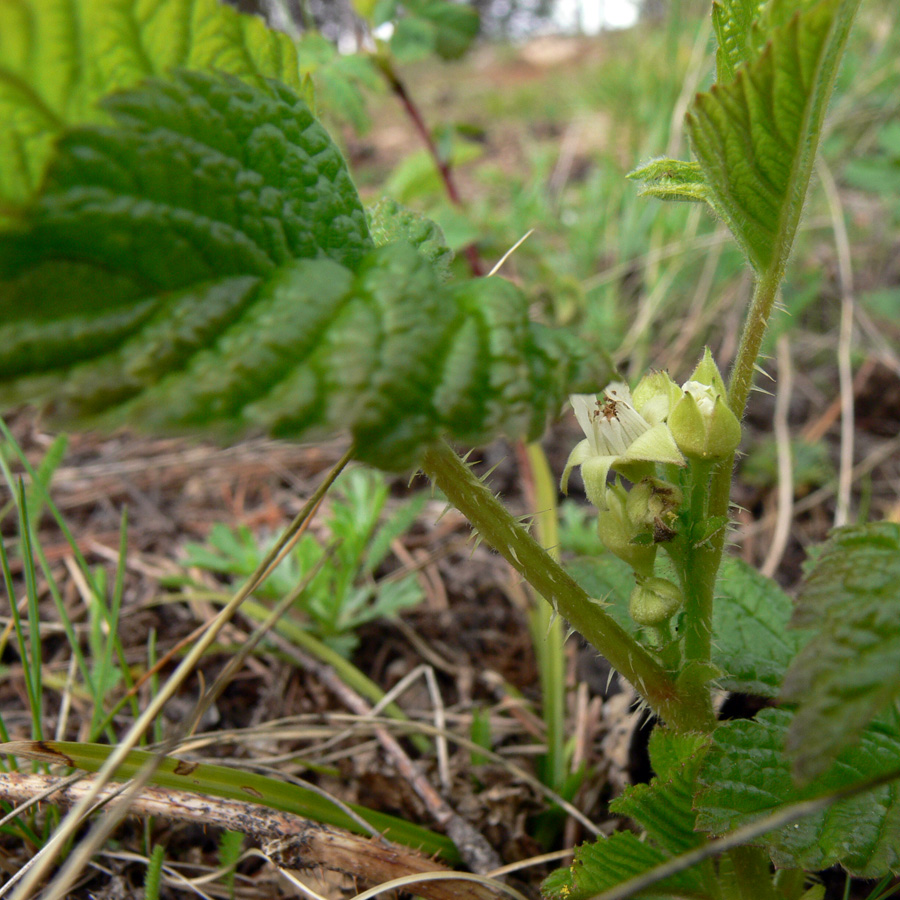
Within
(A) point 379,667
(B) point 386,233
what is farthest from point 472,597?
(B) point 386,233

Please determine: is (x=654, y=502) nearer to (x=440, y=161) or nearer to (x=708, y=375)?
(x=708, y=375)

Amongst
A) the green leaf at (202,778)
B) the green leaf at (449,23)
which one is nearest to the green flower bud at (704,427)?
the green leaf at (202,778)

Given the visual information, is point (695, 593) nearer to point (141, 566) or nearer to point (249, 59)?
point (249, 59)

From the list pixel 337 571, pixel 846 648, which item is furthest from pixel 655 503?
pixel 337 571

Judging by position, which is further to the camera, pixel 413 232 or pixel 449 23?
pixel 449 23

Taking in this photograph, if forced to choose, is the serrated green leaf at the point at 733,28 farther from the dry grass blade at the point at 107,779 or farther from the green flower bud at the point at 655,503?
the dry grass blade at the point at 107,779

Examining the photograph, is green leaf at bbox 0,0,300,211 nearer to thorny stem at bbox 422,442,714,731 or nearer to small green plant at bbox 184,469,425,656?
thorny stem at bbox 422,442,714,731

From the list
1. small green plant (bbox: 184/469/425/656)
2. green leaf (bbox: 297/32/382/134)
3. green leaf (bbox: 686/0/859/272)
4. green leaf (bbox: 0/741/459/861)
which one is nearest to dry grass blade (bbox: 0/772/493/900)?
green leaf (bbox: 0/741/459/861)
